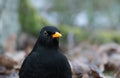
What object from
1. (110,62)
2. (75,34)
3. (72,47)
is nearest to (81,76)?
(110,62)

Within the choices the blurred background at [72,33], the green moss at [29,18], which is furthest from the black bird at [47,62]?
the green moss at [29,18]

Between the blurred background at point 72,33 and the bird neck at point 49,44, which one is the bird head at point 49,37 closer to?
the bird neck at point 49,44

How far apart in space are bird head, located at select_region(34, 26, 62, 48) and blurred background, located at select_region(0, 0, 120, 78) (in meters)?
0.83

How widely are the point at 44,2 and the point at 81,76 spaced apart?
907 cm

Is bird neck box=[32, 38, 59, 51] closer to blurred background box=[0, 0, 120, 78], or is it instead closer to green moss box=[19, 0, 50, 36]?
blurred background box=[0, 0, 120, 78]

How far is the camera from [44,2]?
48.5 feet

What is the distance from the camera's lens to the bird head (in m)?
5.18

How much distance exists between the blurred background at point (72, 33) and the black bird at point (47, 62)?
81cm

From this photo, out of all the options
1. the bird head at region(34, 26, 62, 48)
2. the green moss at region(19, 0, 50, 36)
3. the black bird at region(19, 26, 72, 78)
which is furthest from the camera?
the green moss at region(19, 0, 50, 36)

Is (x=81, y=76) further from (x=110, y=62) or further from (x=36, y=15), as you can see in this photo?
(x=36, y=15)

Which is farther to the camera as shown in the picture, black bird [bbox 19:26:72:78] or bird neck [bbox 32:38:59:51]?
bird neck [bbox 32:38:59:51]

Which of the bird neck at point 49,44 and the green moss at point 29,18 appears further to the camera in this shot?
the green moss at point 29,18

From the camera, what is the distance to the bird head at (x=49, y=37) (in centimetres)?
518

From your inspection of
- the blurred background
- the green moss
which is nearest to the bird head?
the blurred background
